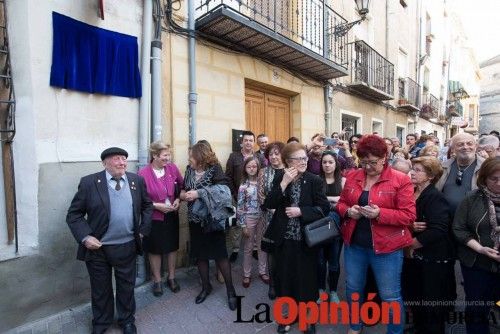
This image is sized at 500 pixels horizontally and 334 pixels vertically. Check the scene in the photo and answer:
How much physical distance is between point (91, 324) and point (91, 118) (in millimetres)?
2257

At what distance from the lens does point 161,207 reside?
3.54 metres

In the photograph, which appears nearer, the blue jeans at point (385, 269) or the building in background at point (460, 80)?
the blue jeans at point (385, 269)

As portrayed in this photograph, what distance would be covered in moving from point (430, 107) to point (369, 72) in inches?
288

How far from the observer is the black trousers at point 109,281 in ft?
→ 9.57

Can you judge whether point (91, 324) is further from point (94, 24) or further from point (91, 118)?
point (94, 24)

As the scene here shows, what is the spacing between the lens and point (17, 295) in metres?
3.05

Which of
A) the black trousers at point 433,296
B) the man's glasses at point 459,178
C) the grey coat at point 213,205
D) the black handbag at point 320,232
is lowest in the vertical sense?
the black trousers at point 433,296

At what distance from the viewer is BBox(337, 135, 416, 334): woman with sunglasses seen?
8.11 feet

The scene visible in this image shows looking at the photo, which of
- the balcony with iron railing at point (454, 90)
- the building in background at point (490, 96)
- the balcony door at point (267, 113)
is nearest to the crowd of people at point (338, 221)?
the balcony door at point (267, 113)

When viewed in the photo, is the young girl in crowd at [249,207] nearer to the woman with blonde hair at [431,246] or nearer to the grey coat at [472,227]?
the woman with blonde hair at [431,246]

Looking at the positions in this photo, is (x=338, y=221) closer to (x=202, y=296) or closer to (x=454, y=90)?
(x=202, y=296)

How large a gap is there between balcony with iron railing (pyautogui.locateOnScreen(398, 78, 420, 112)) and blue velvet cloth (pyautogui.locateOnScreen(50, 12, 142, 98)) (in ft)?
36.2

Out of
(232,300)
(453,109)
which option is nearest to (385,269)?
(232,300)

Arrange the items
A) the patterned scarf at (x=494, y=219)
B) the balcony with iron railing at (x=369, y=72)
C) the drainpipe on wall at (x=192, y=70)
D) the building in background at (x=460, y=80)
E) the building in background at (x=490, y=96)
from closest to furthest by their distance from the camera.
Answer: the patterned scarf at (x=494, y=219) < the drainpipe on wall at (x=192, y=70) < the balcony with iron railing at (x=369, y=72) < the building in background at (x=460, y=80) < the building in background at (x=490, y=96)
